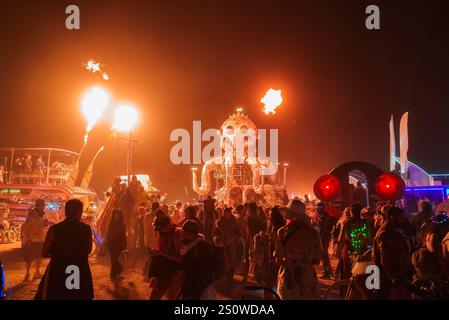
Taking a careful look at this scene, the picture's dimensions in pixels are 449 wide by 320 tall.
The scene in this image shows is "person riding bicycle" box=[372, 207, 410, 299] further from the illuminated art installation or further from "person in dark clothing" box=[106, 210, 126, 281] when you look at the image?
the illuminated art installation

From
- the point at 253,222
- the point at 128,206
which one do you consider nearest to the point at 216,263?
the point at 253,222

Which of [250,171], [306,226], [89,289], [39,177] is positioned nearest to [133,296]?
[89,289]

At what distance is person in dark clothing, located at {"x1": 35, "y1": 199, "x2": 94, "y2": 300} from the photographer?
5.19 m

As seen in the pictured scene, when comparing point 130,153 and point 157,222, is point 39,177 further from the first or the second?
point 157,222

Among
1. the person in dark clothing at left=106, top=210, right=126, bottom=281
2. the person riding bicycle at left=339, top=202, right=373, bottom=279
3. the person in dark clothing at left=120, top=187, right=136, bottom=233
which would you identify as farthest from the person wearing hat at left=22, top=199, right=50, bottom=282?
the person riding bicycle at left=339, top=202, right=373, bottom=279

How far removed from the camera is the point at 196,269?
182 inches

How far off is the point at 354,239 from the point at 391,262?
6.87 feet

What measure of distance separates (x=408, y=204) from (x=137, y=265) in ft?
39.6

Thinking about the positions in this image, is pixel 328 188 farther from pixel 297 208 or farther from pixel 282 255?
pixel 282 255

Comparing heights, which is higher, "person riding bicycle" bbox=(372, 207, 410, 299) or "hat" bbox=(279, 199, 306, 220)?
"hat" bbox=(279, 199, 306, 220)

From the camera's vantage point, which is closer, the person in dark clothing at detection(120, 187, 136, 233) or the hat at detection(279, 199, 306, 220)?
the hat at detection(279, 199, 306, 220)

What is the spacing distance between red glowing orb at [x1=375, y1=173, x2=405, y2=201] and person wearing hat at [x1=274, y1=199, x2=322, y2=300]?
685 centimetres

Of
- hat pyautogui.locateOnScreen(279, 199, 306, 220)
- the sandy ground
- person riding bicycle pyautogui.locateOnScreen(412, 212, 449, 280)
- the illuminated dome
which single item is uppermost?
the illuminated dome

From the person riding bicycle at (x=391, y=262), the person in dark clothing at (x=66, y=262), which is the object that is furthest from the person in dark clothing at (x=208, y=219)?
the person riding bicycle at (x=391, y=262)
